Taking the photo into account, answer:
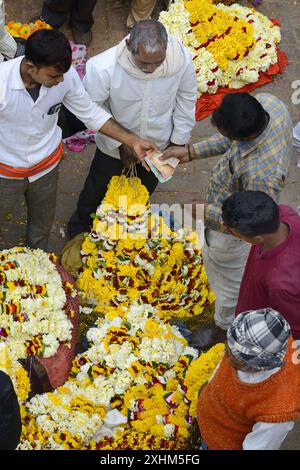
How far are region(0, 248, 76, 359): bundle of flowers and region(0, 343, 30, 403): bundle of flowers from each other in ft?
0.18

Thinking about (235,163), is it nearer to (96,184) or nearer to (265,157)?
(265,157)

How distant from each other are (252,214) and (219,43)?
3.11 meters

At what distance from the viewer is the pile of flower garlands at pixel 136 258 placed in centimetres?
461

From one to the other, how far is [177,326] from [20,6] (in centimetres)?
369

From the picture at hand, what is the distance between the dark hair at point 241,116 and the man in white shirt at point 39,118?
0.82 meters

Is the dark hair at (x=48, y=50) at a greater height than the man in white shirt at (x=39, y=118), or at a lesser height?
greater

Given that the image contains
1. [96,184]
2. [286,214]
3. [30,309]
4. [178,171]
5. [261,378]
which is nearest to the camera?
[261,378]

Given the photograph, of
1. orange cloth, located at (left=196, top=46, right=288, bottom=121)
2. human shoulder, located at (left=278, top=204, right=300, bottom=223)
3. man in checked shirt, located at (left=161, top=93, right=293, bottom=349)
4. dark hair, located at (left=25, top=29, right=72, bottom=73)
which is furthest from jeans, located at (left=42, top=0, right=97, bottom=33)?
human shoulder, located at (left=278, top=204, right=300, bottom=223)

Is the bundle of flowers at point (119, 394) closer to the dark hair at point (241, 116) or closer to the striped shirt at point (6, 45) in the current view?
the dark hair at point (241, 116)

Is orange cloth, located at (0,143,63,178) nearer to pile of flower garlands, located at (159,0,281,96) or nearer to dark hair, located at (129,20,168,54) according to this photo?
dark hair, located at (129,20,168,54)

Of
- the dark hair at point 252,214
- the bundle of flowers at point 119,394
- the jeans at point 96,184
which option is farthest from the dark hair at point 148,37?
the bundle of flowers at point 119,394

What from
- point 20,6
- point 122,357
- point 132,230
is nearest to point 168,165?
point 132,230

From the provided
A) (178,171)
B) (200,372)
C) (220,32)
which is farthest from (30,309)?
(220,32)

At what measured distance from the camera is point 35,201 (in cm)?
477
